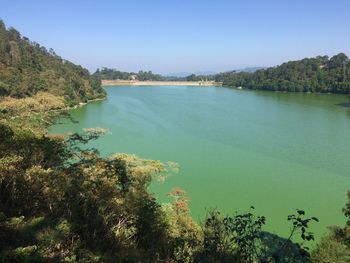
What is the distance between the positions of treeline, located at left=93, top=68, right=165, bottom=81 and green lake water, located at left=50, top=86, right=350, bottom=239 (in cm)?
5644

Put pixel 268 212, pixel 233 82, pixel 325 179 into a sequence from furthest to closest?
pixel 233 82 < pixel 325 179 < pixel 268 212

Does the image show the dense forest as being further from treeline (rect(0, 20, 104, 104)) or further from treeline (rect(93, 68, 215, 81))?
treeline (rect(93, 68, 215, 81))

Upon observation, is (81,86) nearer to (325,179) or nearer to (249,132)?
(249,132)

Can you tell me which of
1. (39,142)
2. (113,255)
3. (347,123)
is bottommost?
(347,123)

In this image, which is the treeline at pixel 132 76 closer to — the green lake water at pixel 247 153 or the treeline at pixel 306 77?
the treeline at pixel 306 77

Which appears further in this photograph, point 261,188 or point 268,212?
point 261,188

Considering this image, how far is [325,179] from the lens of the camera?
1284 cm

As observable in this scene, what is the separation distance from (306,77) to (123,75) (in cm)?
4536

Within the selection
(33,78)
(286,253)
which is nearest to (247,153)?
(286,253)

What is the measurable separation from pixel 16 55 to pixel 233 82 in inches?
1624

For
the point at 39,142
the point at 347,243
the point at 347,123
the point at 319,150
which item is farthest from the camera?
the point at 347,123

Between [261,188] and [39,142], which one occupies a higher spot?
[39,142]

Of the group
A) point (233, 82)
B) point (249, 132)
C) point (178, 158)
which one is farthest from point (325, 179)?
point (233, 82)

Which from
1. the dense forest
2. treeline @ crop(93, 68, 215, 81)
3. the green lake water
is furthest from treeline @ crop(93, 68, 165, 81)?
the dense forest
